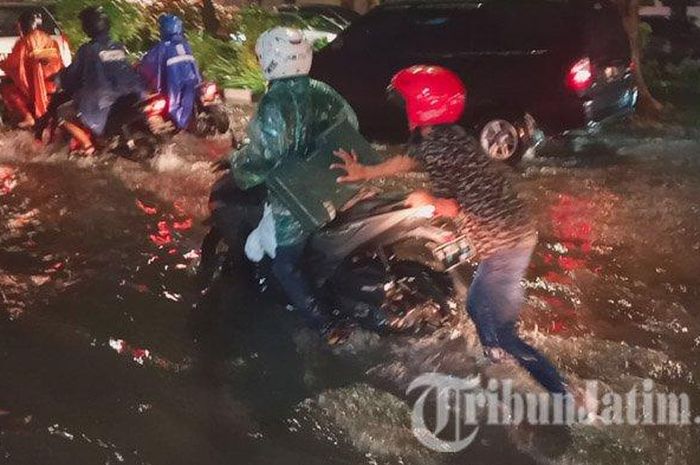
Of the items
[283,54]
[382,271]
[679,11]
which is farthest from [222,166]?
[679,11]

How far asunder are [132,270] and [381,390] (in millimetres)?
2644

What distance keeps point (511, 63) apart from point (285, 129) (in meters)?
6.19

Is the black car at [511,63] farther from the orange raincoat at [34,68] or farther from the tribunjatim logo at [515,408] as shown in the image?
the tribunjatim logo at [515,408]

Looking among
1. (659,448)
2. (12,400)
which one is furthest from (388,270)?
(12,400)

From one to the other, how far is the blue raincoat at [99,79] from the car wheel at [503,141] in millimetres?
3932

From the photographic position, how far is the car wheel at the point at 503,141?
33.6ft

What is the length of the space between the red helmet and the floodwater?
1470 mm

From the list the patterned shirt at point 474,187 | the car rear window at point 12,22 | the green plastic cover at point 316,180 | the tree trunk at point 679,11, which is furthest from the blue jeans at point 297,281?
the tree trunk at point 679,11

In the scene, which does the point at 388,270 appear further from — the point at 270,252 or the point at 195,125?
the point at 195,125

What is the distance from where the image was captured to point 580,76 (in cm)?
1005

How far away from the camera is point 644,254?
6.95 meters

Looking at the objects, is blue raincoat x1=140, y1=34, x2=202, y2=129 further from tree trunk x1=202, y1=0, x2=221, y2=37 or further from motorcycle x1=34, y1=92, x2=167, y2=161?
tree trunk x1=202, y1=0, x2=221, y2=37

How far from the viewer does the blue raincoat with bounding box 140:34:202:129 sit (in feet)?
32.6

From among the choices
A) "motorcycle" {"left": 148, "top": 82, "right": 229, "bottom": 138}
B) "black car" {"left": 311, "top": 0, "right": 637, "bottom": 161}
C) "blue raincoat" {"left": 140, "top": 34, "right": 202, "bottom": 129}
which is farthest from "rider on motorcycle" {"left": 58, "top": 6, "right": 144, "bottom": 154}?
"black car" {"left": 311, "top": 0, "right": 637, "bottom": 161}
